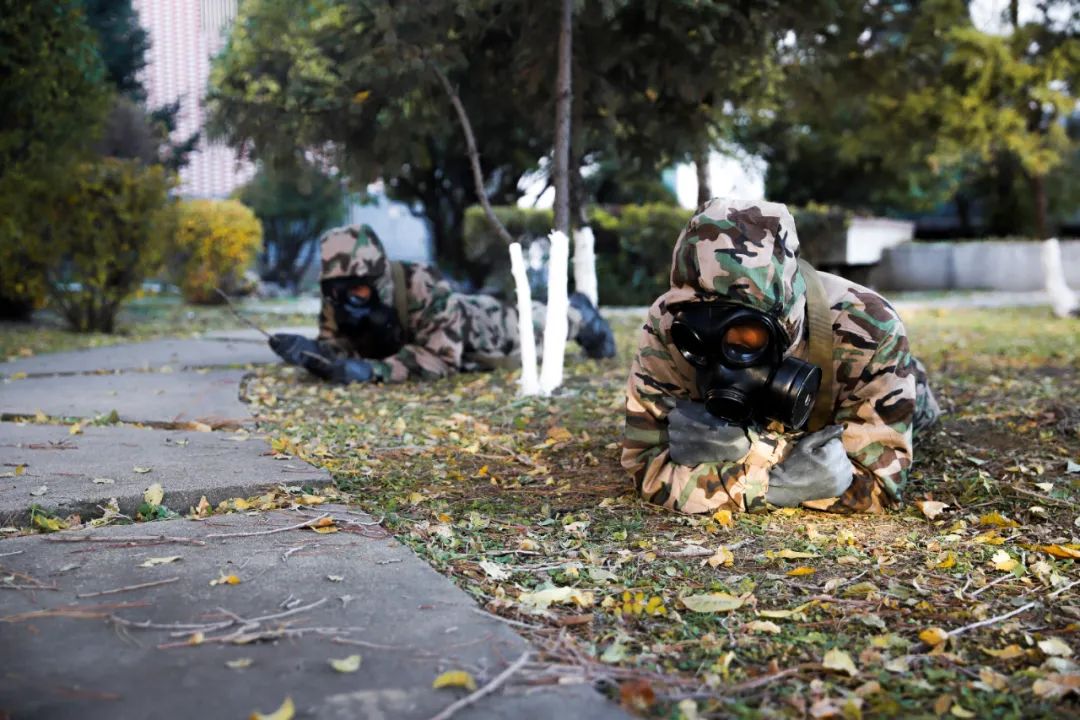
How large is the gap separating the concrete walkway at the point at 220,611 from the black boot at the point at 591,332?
3925 millimetres

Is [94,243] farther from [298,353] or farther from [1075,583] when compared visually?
[1075,583]

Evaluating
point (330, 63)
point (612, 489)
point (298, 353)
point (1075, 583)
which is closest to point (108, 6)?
point (330, 63)

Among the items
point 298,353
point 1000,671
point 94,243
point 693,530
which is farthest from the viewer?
point 94,243

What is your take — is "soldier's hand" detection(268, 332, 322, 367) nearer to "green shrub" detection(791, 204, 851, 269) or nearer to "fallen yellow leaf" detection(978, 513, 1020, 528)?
"fallen yellow leaf" detection(978, 513, 1020, 528)

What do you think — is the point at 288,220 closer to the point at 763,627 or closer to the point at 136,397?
the point at 136,397

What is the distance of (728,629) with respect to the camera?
2266mm

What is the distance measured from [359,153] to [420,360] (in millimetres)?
1698

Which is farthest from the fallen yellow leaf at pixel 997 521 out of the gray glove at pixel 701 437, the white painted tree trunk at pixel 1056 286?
the white painted tree trunk at pixel 1056 286

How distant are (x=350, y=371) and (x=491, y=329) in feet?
4.13

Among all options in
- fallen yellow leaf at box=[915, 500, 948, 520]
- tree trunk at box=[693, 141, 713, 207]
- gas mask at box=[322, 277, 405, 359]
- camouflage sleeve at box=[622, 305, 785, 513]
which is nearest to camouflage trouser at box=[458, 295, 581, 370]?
gas mask at box=[322, 277, 405, 359]

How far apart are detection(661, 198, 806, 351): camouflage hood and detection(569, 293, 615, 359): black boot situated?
454 cm

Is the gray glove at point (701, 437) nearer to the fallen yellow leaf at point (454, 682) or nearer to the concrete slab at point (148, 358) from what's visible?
the fallen yellow leaf at point (454, 682)

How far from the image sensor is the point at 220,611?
2.19m

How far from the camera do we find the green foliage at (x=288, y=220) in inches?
1070
